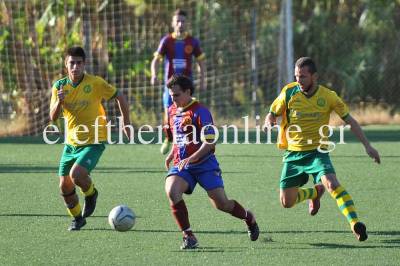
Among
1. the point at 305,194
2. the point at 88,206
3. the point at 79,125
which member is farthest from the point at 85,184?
the point at 305,194

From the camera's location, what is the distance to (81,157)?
8547 mm

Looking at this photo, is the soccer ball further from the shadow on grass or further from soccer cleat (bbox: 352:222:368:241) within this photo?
soccer cleat (bbox: 352:222:368:241)

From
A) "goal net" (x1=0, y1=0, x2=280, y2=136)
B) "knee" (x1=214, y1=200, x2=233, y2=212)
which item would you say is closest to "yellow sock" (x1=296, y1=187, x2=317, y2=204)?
"knee" (x1=214, y1=200, x2=233, y2=212)

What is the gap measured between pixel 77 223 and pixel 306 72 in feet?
7.36

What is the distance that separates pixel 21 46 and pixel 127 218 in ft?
41.7

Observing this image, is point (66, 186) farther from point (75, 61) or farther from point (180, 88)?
point (180, 88)

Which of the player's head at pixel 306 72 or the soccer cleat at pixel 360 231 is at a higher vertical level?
the player's head at pixel 306 72

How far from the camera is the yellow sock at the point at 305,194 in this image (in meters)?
8.45

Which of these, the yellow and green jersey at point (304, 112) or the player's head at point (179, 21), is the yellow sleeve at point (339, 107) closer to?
the yellow and green jersey at point (304, 112)

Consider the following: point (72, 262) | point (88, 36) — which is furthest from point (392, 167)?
point (88, 36)

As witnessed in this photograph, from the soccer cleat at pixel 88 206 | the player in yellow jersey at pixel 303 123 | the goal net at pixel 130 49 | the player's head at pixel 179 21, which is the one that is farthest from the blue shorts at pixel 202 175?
the goal net at pixel 130 49

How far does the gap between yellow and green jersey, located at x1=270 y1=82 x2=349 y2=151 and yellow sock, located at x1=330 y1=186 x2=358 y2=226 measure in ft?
1.99

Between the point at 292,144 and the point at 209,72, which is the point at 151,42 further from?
the point at 292,144

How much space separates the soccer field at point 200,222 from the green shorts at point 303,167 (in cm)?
39
